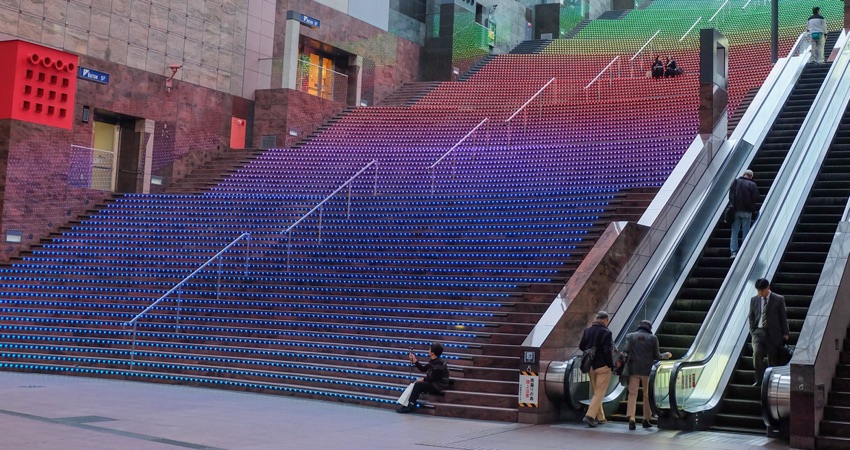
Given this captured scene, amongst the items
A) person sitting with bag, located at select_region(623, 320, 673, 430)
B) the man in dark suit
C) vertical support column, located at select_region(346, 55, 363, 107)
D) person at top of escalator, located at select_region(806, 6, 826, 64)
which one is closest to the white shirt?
person at top of escalator, located at select_region(806, 6, 826, 64)

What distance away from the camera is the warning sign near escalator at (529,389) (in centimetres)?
1170

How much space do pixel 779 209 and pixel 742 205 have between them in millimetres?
508

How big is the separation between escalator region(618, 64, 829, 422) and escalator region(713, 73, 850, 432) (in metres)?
0.31

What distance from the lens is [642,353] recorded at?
11.4 meters

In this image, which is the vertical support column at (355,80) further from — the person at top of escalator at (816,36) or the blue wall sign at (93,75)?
the person at top of escalator at (816,36)

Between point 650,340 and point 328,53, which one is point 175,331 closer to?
point 650,340

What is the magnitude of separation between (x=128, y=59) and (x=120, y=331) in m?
11.4

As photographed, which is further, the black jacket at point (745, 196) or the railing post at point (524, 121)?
the railing post at point (524, 121)

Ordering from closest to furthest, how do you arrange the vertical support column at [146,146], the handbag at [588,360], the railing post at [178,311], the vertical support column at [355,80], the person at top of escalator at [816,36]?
the handbag at [588,360], the railing post at [178,311], the person at top of escalator at [816,36], the vertical support column at [146,146], the vertical support column at [355,80]

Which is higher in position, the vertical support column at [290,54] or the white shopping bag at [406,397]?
the vertical support column at [290,54]

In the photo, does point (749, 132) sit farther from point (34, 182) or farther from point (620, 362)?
point (34, 182)

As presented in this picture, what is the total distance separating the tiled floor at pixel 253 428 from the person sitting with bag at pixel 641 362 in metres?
0.26

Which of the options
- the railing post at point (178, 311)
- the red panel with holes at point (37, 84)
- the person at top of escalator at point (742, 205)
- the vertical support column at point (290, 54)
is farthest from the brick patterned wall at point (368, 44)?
the person at top of escalator at point (742, 205)

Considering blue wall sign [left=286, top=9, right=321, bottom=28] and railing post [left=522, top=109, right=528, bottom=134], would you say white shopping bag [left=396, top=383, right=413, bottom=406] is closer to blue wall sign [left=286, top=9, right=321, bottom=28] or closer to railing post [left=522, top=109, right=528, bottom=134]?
railing post [left=522, top=109, right=528, bottom=134]
